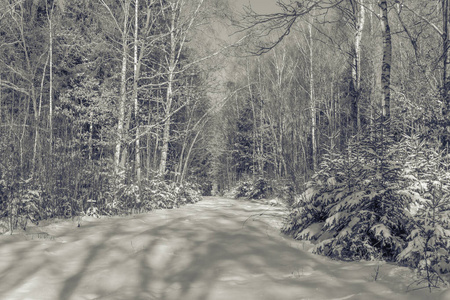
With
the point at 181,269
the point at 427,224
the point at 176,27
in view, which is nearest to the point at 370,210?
the point at 427,224

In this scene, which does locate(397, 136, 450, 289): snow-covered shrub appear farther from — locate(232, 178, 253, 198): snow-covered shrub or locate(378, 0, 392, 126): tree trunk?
locate(232, 178, 253, 198): snow-covered shrub

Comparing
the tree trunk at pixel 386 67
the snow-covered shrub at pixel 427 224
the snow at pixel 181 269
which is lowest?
the snow at pixel 181 269

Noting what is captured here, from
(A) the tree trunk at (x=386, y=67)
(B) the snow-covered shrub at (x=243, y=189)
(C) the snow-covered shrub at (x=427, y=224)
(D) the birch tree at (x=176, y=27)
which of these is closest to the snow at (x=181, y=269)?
(C) the snow-covered shrub at (x=427, y=224)

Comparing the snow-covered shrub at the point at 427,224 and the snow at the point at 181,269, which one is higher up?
the snow-covered shrub at the point at 427,224

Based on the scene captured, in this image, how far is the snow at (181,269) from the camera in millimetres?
2986

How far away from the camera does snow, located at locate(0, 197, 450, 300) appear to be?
9.80ft

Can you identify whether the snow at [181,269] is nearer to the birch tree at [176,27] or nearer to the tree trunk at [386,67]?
the tree trunk at [386,67]

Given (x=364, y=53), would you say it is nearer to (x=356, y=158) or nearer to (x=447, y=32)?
(x=447, y=32)

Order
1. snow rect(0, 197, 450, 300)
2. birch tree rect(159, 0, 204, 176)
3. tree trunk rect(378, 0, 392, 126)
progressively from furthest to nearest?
birch tree rect(159, 0, 204, 176)
tree trunk rect(378, 0, 392, 126)
snow rect(0, 197, 450, 300)

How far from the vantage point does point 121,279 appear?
11.1 feet

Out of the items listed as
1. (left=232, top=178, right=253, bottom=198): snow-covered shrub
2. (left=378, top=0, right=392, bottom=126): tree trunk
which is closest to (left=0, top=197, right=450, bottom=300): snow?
(left=378, top=0, right=392, bottom=126): tree trunk

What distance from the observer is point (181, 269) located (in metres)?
3.70

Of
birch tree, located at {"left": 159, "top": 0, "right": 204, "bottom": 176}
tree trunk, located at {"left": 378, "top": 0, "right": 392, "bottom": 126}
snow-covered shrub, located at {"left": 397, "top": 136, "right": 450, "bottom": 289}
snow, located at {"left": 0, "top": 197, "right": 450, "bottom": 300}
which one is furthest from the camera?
birch tree, located at {"left": 159, "top": 0, "right": 204, "bottom": 176}

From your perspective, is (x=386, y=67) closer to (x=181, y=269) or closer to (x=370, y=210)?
(x=370, y=210)
